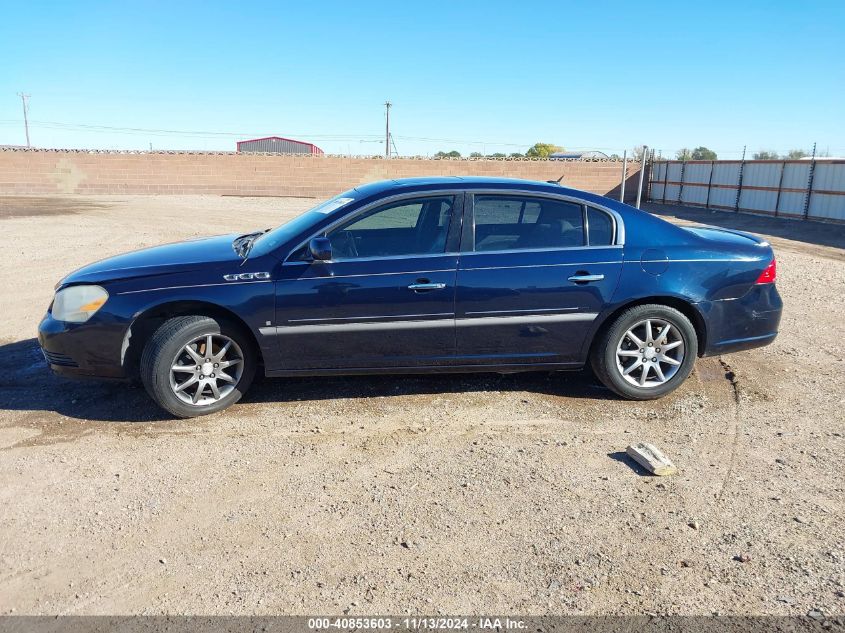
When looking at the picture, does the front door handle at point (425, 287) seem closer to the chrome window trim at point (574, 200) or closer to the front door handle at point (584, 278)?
the chrome window trim at point (574, 200)

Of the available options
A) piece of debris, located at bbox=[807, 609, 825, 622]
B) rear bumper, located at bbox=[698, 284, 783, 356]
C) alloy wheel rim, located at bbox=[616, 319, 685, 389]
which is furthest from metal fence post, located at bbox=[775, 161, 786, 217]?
piece of debris, located at bbox=[807, 609, 825, 622]

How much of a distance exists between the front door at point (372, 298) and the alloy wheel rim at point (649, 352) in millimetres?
1343

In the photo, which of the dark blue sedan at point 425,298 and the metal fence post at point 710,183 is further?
the metal fence post at point 710,183

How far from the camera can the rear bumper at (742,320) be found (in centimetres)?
505

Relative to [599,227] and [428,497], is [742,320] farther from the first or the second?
[428,497]

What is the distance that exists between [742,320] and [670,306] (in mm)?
616

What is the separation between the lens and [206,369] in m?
4.67

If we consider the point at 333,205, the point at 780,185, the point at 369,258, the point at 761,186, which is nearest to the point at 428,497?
the point at 369,258

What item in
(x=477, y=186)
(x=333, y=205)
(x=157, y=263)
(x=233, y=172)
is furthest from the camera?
(x=233, y=172)

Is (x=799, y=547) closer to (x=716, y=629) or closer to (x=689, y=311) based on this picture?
(x=716, y=629)

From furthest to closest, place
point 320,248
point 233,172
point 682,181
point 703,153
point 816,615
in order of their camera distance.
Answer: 1. point 703,153
2. point 233,172
3. point 682,181
4. point 320,248
5. point 816,615

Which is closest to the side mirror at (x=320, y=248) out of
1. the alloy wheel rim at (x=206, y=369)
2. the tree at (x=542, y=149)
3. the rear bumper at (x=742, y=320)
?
the alloy wheel rim at (x=206, y=369)

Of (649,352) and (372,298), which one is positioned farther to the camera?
(649,352)

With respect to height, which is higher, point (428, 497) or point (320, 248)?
point (320, 248)
